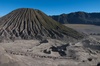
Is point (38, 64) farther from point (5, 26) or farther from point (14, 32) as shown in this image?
point (5, 26)

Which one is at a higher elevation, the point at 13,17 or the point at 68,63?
the point at 13,17

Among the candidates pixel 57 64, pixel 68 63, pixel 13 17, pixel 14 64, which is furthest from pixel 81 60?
pixel 13 17

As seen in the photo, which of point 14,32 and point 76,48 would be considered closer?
point 76,48

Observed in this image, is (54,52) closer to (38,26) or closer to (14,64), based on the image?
(14,64)

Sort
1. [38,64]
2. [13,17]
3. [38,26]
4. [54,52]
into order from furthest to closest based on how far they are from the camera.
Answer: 1. [13,17]
2. [38,26]
3. [54,52]
4. [38,64]

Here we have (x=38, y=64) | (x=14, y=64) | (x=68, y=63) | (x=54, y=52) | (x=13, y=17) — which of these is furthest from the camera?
(x=13, y=17)

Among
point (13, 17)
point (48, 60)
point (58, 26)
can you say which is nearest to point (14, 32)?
point (13, 17)
